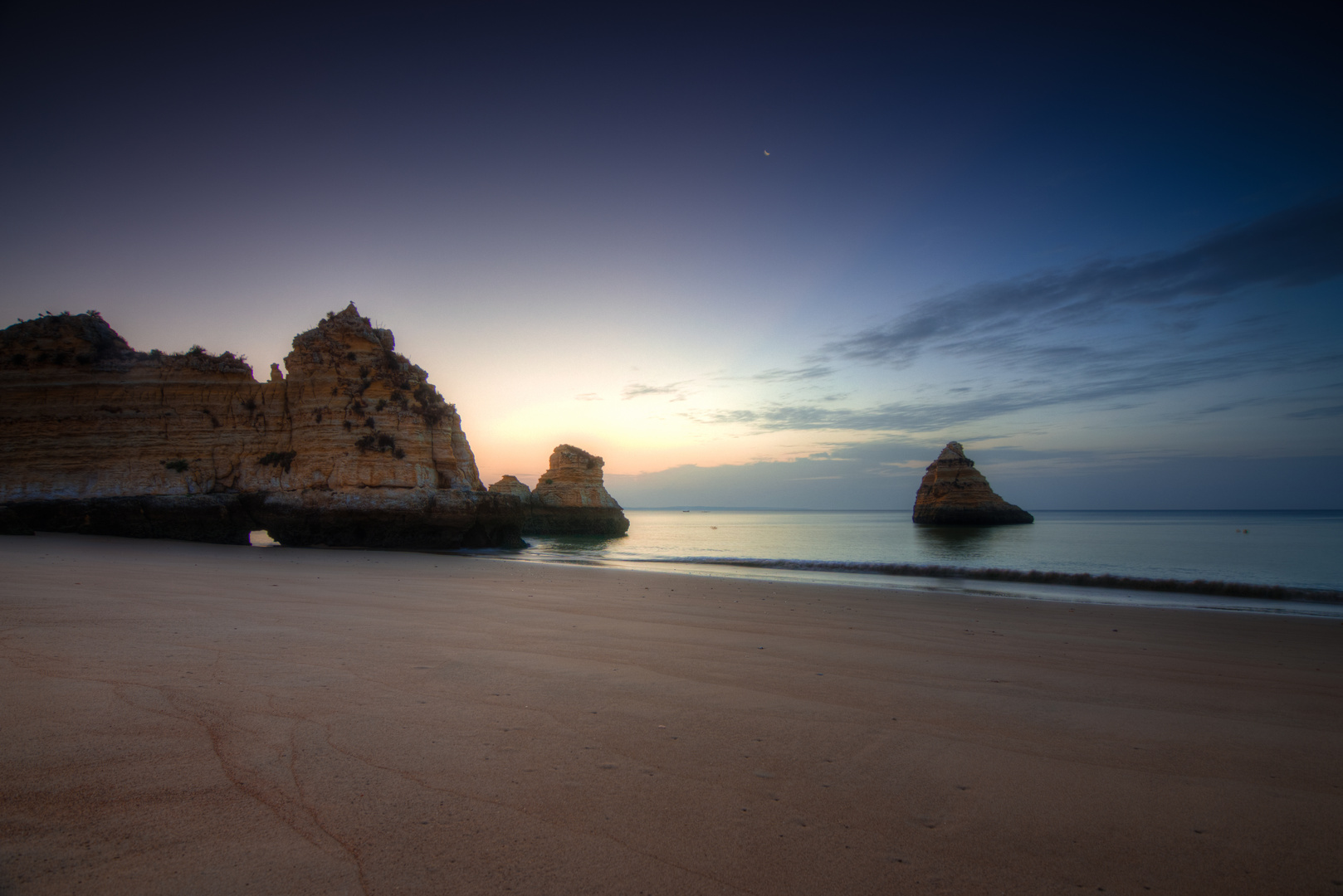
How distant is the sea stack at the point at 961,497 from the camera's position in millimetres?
59656

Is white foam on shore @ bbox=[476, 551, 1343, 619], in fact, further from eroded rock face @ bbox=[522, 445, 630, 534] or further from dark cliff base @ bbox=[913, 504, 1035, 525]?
dark cliff base @ bbox=[913, 504, 1035, 525]

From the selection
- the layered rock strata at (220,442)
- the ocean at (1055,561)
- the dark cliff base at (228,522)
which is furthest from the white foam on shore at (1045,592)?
the layered rock strata at (220,442)

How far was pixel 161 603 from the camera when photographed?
636cm

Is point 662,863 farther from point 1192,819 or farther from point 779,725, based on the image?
point 1192,819

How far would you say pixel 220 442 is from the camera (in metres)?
20.6

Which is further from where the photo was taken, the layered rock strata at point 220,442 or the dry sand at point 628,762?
the layered rock strata at point 220,442

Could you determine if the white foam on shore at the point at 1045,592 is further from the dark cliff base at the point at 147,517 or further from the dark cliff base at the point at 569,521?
the dark cliff base at the point at 569,521

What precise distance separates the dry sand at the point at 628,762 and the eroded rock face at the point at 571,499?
42416 mm

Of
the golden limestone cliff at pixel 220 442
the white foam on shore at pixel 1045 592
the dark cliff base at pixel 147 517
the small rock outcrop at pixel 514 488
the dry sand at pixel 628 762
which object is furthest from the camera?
the small rock outcrop at pixel 514 488

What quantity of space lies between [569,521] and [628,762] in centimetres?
4689

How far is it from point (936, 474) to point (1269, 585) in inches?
1989

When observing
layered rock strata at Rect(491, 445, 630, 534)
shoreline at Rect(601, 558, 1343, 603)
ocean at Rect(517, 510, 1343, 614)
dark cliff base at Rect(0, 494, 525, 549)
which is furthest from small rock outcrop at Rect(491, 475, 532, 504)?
shoreline at Rect(601, 558, 1343, 603)

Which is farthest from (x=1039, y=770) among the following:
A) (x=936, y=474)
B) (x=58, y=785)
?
(x=936, y=474)

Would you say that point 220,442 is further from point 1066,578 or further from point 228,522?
point 1066,578
